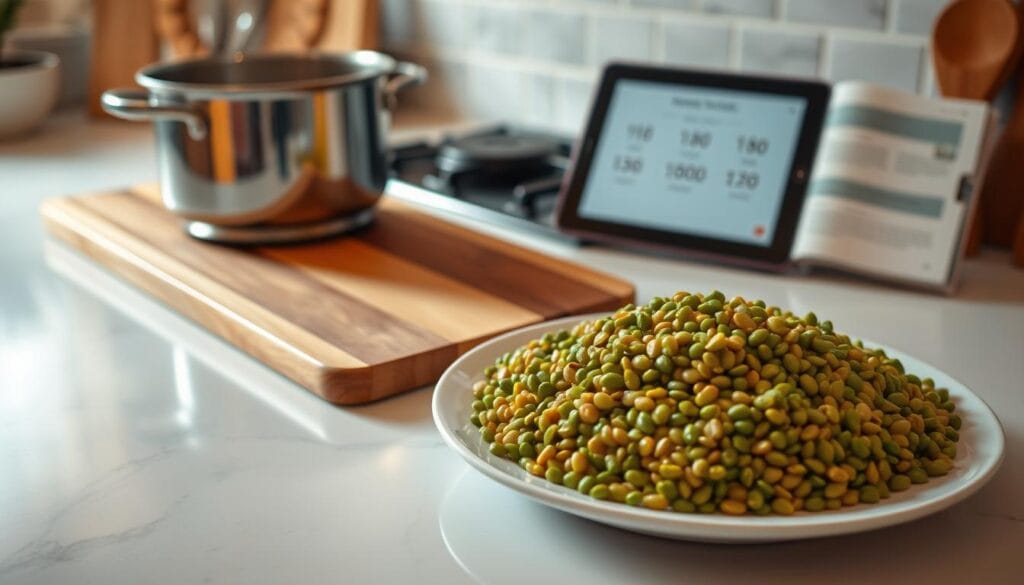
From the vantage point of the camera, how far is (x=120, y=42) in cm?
210

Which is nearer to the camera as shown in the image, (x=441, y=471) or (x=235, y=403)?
(x=441, y=471)

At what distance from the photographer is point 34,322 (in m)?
1.19

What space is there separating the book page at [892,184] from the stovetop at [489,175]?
314mm

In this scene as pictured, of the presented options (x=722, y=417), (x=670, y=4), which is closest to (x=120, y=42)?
(x=670, y=4)

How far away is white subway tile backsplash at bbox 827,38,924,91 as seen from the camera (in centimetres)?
141

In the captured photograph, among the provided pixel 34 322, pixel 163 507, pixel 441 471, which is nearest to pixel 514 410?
pixel 441 471

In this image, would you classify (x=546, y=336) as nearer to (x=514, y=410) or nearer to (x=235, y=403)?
(x=514, y=410)

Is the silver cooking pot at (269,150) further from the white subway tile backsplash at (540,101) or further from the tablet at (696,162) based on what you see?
the white subway tile backsplash at (540,101)

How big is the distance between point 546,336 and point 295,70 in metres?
0.72

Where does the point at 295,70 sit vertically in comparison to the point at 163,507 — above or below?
above

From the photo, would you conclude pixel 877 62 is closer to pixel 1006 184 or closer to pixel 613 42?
pixel 1006 184

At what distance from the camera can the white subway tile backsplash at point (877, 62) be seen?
1.41 metres

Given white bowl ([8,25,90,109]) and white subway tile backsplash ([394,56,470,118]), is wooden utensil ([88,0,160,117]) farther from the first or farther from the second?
white subway tile backsplash ([394,56,470,118])

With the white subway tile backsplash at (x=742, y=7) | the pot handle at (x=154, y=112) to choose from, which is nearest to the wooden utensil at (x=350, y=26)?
the white subway tile backsplash at (x=742, y=7)
